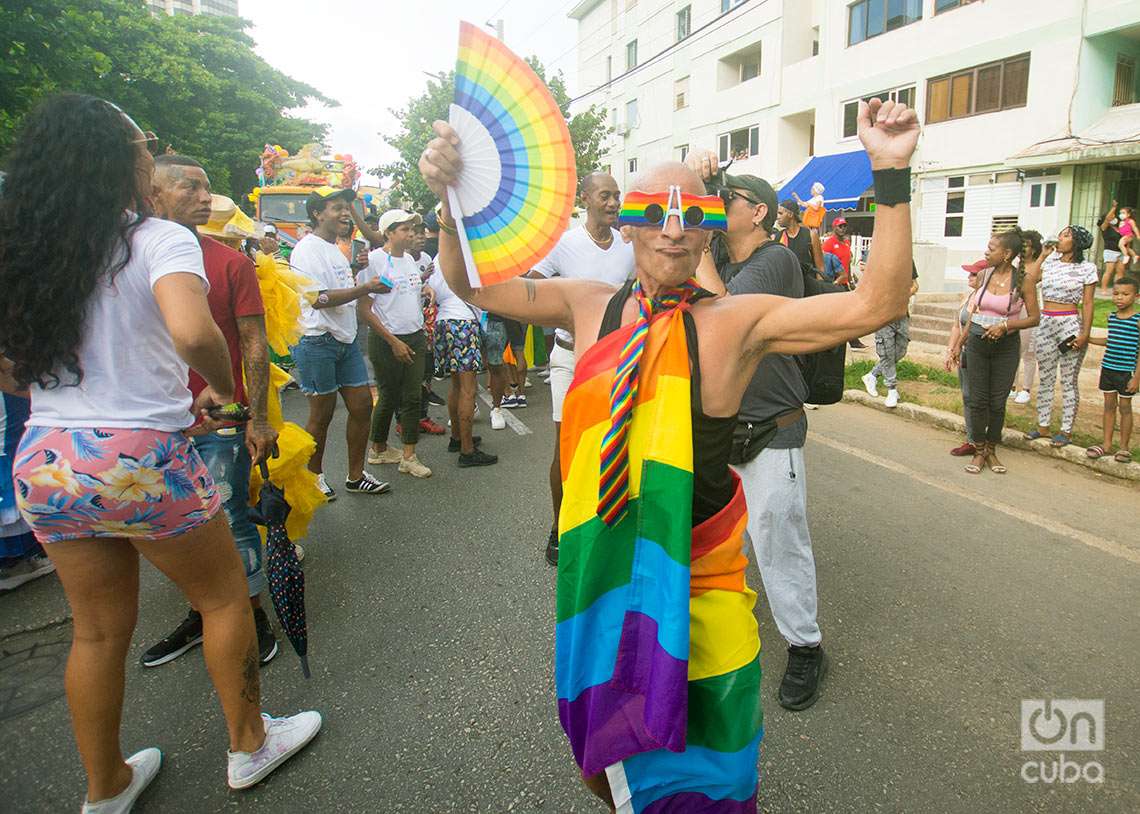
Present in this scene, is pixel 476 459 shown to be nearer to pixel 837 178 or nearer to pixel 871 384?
pixel 871 384

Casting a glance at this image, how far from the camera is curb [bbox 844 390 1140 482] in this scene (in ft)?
17.0

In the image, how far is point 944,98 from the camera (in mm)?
17125

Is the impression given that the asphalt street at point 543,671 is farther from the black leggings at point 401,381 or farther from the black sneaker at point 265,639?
the black leggings at point 401,381

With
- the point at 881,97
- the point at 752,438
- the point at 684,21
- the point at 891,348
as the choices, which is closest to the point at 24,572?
the point at 752,438

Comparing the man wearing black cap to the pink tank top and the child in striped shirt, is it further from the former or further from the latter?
the child in striped shirt

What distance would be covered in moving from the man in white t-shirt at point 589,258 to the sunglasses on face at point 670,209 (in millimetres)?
1968

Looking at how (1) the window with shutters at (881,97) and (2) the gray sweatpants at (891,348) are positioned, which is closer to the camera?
(2) the gray sweatpants at (891,348)

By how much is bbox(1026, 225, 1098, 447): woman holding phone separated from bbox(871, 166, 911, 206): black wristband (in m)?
5.44

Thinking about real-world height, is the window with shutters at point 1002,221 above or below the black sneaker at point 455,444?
above

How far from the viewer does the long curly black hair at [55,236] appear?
1760 mm

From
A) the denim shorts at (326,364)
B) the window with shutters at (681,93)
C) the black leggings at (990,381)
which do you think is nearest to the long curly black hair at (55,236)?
the denim shorts at (326,364)

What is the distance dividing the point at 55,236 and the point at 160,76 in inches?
743

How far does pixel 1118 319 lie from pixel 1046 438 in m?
1.11

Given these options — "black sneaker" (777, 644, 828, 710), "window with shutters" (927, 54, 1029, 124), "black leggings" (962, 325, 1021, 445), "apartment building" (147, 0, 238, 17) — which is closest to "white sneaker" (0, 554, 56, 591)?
"black sneaker" (777, 644, 828, 710)
